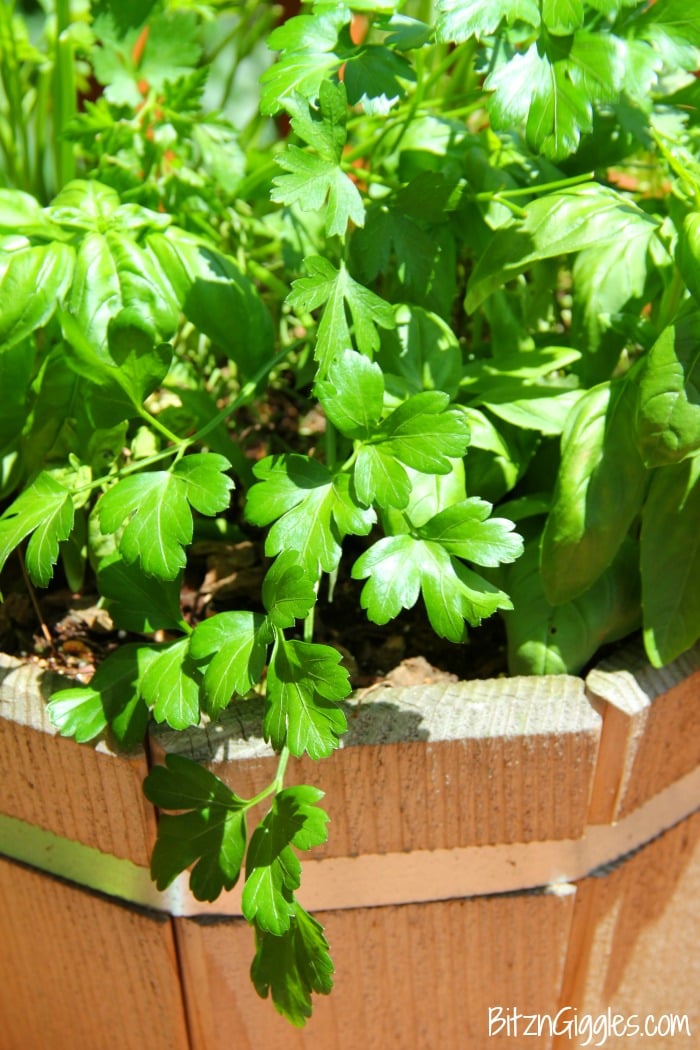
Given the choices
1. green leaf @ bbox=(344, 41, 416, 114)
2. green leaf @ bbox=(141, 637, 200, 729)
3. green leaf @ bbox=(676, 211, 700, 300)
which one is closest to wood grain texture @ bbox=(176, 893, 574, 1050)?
green leaf @ bbox=(141, 637, 200, 729)

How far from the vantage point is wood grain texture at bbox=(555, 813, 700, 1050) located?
83cm

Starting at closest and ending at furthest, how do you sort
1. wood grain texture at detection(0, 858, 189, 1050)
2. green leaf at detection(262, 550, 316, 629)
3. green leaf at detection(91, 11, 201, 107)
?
1. green leaf at detection(262, 550, 316, 629)
2. wood grain texture at detection(0, 858, 189, 1050)
3. green leaf at detection(91, 11, 201, 107)

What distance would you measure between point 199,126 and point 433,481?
0.43m

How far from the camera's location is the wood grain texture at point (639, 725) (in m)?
0.72

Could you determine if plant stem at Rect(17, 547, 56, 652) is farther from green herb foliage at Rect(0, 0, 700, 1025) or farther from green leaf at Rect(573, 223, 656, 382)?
green leaf at Rect(573, 223, 656, 382)

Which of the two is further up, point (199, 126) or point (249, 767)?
point (199, 126)

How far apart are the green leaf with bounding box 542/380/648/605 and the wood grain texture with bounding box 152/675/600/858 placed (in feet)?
0.26

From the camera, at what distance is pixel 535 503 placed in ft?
2.51

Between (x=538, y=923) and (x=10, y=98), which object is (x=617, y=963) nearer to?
(x=538, y=923)

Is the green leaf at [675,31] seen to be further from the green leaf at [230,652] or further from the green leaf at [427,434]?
the green leaf at [230,652]

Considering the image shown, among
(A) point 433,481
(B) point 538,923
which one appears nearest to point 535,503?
(A) point 433,481

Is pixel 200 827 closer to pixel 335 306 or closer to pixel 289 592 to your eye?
pixel 289 592

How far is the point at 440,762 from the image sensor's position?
706 millimetres

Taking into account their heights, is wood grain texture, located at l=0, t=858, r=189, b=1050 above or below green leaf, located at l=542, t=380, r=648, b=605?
below
